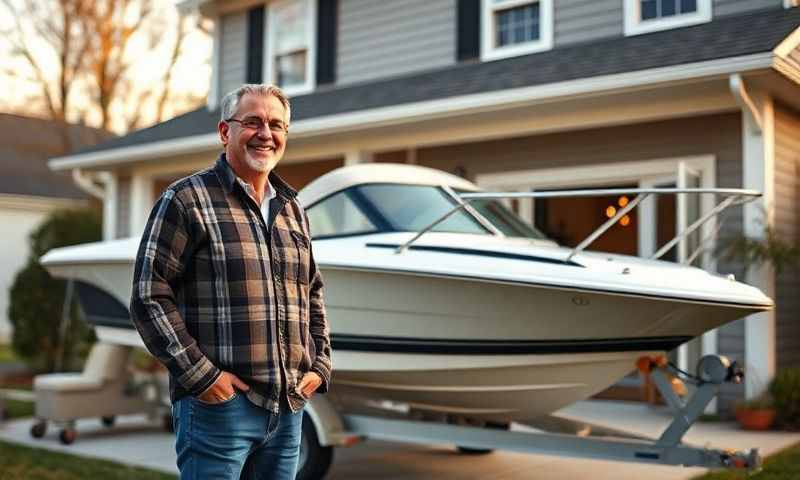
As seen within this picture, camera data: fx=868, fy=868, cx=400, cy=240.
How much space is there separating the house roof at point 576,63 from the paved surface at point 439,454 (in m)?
2.97

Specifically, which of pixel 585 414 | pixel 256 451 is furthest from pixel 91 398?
pixel 256 451

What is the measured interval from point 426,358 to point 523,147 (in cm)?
487

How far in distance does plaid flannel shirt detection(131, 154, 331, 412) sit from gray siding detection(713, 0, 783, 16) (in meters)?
6.84

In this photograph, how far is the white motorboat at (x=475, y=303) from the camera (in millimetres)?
4355

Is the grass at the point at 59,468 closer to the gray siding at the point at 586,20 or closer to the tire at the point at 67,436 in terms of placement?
the tire at the point at 67,436

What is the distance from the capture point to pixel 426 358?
488 centimetres

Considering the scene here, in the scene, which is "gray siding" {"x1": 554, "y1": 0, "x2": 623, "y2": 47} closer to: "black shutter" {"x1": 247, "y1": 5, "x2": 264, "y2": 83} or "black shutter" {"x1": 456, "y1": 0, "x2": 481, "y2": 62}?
"black shutter" {"x1": 456, "y1": 0, "x2": 481, "y2": 62}

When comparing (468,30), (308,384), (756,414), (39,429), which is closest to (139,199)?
(468,30)

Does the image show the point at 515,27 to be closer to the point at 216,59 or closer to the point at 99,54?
the point at 216,59

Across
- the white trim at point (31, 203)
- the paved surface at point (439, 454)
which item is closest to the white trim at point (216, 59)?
the paved surface at point (439, 454)

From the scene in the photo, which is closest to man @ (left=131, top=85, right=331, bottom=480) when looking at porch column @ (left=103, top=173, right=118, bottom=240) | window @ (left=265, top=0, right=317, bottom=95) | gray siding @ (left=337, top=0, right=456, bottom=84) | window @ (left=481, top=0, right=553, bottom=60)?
window @ (left=481, top=0, right=553, bottom=60)

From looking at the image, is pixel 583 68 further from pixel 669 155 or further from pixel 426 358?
pixel 426 358

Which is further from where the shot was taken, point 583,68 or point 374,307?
point 583,68

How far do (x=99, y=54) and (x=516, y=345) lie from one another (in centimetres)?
1822
